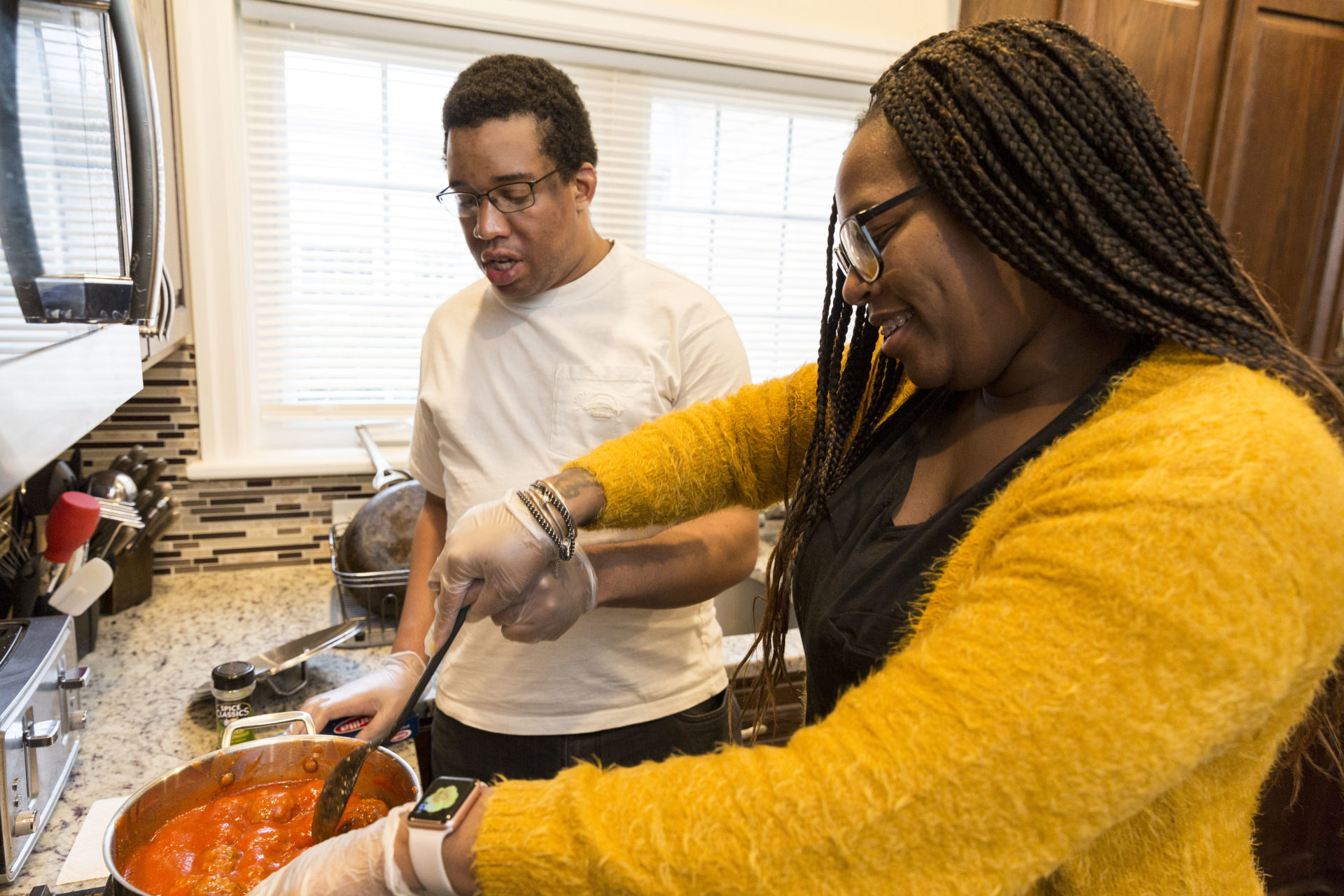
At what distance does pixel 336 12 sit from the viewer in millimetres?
2113

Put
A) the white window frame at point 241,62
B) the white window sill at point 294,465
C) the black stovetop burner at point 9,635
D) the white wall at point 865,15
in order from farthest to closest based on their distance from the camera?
the white wall at point 865,15 → the white window sill at point 294,465 → the white window frame at point 241,62 → the black stovetop burner at point 9,635

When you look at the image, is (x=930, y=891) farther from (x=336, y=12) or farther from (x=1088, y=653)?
(x=336, y=12)

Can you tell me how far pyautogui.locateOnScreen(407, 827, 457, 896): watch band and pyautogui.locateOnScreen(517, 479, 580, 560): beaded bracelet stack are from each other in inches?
15.8

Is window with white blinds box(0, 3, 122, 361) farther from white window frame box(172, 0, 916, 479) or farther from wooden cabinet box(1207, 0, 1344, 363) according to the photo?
wooden cabinet box(1207, 0, 1344, 363)

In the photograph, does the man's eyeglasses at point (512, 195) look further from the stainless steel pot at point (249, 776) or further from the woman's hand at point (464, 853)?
the woman's hand at point (464, 853)

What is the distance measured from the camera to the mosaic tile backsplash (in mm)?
2078

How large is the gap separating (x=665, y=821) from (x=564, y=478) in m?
0.49

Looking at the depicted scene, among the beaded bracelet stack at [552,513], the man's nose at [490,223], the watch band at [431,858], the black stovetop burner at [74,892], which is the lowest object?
the black stovetop burner at [74,892]

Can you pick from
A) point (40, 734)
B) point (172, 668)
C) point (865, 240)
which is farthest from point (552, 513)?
point (172, 668)

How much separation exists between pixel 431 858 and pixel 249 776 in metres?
0.46

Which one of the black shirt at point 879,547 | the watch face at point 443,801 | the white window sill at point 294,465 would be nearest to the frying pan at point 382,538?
the white window sill at point 294,465

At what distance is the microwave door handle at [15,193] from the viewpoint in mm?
582

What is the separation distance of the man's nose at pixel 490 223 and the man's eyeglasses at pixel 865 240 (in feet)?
2.05

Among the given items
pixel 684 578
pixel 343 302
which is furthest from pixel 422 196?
pixel 684 578
